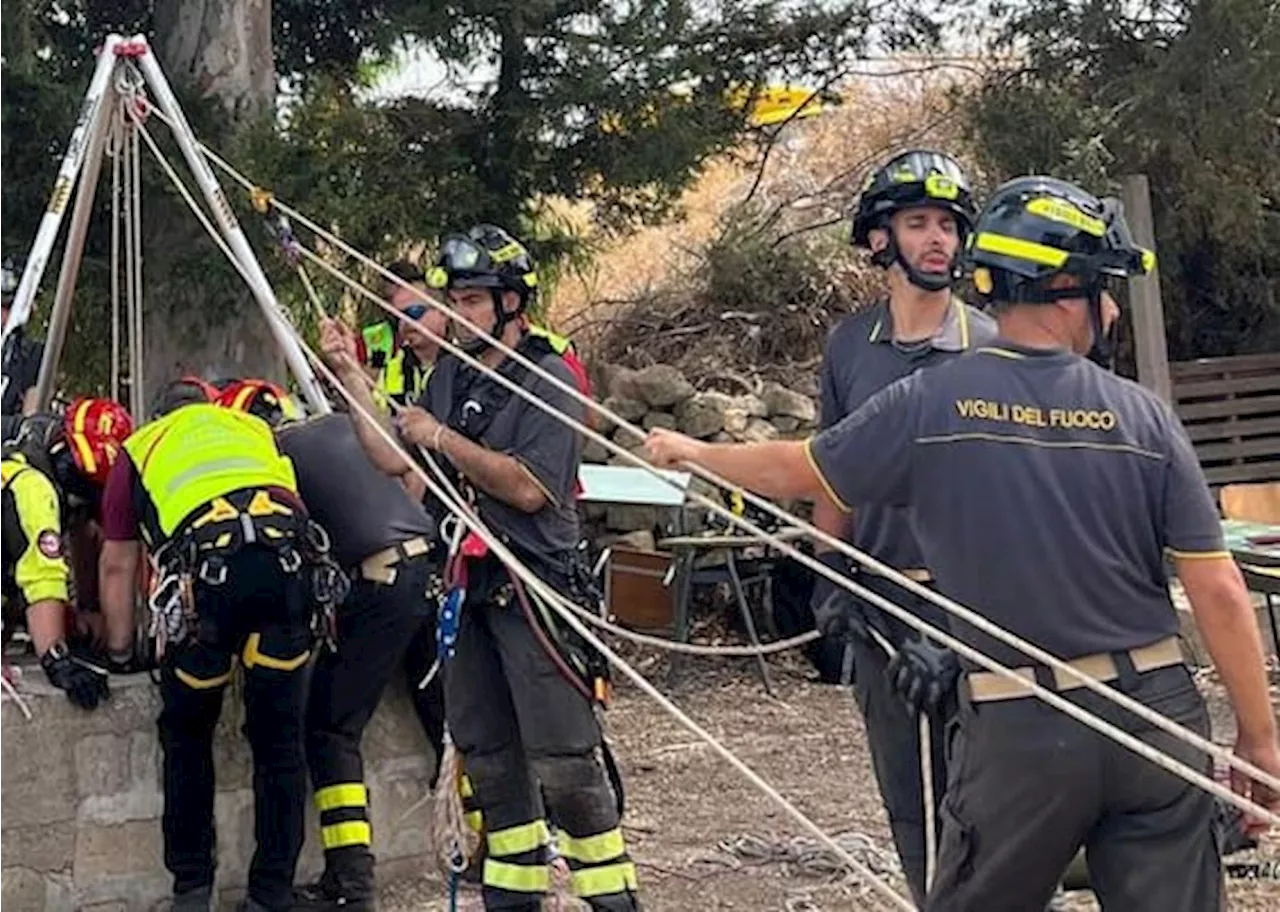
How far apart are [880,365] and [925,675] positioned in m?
0.91

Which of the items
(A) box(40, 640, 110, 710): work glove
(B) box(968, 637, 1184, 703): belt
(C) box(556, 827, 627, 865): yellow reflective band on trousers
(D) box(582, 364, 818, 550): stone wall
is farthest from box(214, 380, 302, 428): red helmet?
(D) box(582, 364, 818, 550): stone wall

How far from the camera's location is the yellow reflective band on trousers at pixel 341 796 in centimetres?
600

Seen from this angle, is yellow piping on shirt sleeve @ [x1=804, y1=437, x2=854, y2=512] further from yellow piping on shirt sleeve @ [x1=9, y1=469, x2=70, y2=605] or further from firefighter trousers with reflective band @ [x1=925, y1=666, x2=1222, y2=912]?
yellow piping on shirt sleeve @ [x1=9, y1=469, x2=70, y2=605]

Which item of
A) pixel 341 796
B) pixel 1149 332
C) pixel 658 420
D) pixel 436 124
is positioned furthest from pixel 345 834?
pixel 1149 332

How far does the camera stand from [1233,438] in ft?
41.7

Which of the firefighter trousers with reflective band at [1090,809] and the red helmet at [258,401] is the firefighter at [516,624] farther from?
the firefighter trousers with reflective band at [1090,809]

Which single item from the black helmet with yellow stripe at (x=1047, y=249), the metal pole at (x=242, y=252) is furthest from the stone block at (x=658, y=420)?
the black helmet with yellow stripe at (x=1047, y=249)

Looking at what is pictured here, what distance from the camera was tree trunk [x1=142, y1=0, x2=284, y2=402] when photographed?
827 cm

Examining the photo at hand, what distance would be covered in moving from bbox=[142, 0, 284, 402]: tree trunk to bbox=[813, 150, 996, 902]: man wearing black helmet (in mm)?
4170

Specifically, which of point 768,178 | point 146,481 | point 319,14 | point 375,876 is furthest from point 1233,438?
point 146,481

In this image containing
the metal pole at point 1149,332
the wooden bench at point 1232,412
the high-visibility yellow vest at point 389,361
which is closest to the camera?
the high-visibility yellow vest at point 389,361

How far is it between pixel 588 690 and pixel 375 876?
1.53m

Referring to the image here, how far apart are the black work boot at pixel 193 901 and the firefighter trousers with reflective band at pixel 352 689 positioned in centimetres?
42

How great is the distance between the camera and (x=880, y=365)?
4.67 metres
